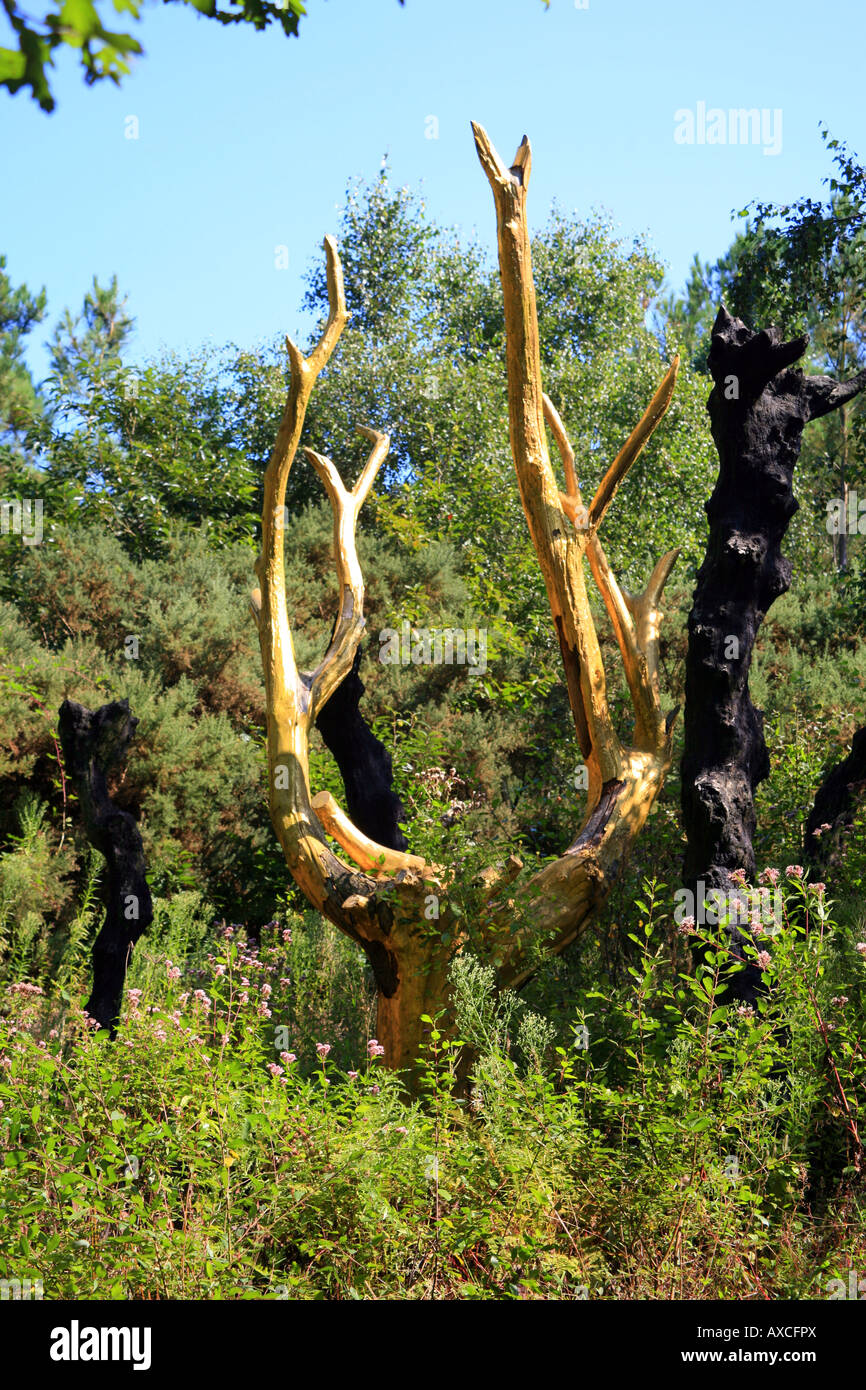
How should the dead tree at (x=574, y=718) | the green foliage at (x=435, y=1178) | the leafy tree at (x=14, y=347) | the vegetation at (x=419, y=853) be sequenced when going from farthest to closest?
the leafy tree at (x=14, y=347), the dead tree at (x=574, y=718), the vegetation at (x=419, y=853), the green foliage at (x=435, y=1178)

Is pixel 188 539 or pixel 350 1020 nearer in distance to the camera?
pixel 350 1020

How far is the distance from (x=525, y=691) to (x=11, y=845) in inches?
174

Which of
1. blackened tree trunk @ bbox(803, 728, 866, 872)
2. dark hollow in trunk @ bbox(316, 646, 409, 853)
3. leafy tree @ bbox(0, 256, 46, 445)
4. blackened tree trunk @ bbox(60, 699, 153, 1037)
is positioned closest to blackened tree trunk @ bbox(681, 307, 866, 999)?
blackened tree trunk @ bbox(803, 728, 866, 872)

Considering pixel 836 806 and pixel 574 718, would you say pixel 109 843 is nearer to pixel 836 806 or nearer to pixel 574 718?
pixel 574 718

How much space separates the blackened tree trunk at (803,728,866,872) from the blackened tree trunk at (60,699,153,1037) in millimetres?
3384

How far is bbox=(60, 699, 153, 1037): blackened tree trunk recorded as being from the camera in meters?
4.88

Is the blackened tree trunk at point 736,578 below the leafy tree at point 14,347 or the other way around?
below

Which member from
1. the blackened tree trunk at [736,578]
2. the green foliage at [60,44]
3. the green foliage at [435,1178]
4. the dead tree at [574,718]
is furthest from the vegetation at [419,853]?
the green foliage at [60,44]

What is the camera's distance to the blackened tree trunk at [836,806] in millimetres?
5707

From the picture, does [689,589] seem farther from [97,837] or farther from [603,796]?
[97,837]

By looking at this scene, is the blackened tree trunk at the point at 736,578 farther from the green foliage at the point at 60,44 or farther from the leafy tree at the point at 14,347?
the leafy tree at the point at 14,347

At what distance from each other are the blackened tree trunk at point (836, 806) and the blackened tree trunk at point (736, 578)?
20.6 inches

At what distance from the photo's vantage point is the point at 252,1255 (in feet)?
9.89
